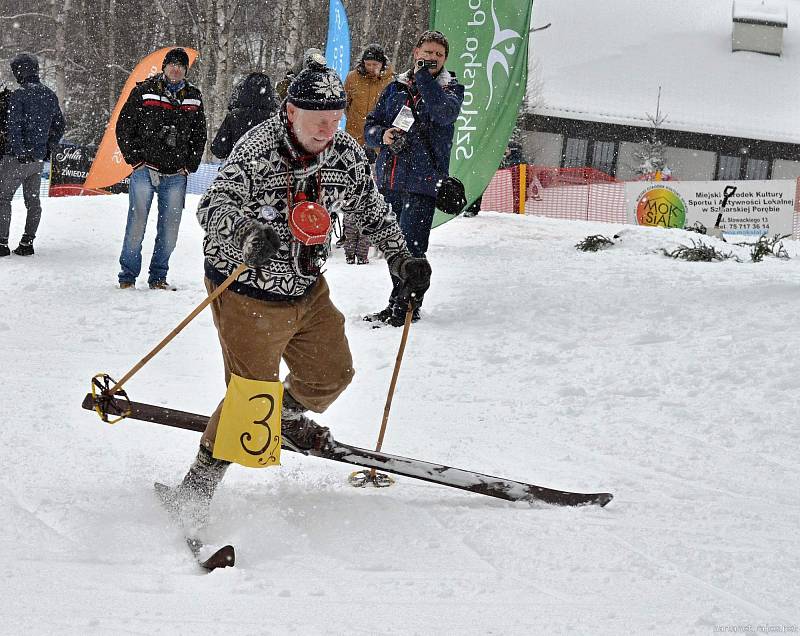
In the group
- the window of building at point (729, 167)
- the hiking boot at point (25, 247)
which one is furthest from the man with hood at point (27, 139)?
the window of building at point (729, 167)

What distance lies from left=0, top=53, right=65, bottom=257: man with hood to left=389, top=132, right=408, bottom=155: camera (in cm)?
362

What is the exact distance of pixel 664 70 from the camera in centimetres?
A: 3500

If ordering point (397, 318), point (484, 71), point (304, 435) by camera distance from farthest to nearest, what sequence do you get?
point (484, 71)
point (397, 318)
point (304, 435)

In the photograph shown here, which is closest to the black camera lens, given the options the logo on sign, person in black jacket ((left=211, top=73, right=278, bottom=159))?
person in black jacket ((left=211, top=73, right=278, bottom=159))

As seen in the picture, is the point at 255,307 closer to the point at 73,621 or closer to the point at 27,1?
the point at 73,621

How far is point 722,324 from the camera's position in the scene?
5.57m

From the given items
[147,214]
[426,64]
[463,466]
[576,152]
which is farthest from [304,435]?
[576,152]

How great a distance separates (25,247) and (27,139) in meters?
1.00

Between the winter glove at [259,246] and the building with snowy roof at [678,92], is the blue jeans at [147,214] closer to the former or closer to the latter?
the winter glove at [259,246]

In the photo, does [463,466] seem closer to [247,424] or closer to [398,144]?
[247,424]

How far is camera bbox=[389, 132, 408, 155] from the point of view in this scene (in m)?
6.04

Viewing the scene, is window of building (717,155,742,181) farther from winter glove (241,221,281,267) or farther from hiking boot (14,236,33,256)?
winter glove (241,221,281,267)

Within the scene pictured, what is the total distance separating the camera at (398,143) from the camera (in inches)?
238

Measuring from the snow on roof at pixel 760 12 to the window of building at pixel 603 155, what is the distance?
25.0ft
